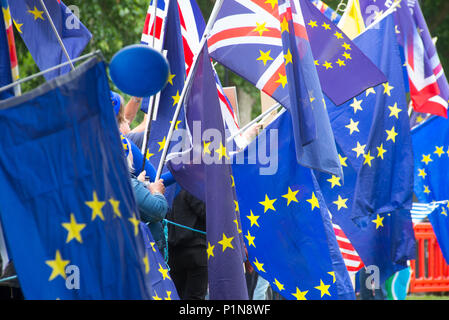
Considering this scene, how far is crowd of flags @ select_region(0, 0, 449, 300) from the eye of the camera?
111 inches

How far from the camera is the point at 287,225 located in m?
4.96

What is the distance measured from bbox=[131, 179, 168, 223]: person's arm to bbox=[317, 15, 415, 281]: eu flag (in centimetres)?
225

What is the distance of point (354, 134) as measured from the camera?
20.4 feet

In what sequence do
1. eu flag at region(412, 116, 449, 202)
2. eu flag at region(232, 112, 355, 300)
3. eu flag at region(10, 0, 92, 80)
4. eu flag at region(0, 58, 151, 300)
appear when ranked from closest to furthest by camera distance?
eu flag at region(0, 58, 151, 300), eu flag at region(232, 112, 355, 300), eu flag at region(10, 0, 92, 80), eu flag at region(412, 116, 449, 202)

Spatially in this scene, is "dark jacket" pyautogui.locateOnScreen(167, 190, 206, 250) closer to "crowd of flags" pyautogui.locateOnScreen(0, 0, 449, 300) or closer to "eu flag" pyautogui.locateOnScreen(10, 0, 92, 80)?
"crowd of flags" pyautogui.locateOnScreen(0, 0, 449, 300)

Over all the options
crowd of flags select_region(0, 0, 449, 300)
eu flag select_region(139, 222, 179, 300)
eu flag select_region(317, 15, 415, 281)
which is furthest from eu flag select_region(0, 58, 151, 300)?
eu flag select_region(317, 15, 415, 281)

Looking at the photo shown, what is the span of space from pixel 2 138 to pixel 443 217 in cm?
571

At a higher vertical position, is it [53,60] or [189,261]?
[53,60]

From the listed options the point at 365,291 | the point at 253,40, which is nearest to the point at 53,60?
the point at 253,40

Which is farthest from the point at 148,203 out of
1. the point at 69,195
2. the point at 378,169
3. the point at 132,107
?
the point at 378,169

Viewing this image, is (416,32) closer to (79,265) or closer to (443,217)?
(443,217)

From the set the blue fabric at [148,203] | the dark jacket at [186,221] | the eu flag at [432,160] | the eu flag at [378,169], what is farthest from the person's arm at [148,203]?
the eu flag at [432,160]

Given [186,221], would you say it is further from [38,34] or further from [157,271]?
[38,34]

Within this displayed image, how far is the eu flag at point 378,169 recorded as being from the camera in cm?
598
